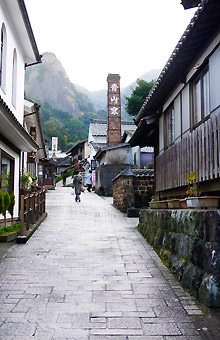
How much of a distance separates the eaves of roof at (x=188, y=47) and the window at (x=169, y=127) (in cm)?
51

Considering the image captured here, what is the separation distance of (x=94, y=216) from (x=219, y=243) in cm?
1087

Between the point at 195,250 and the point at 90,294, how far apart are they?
1.71 metres

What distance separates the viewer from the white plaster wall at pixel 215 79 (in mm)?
6495

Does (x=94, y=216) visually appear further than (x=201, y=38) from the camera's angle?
Yes

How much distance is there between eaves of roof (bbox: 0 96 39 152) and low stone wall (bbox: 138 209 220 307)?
4.25 m

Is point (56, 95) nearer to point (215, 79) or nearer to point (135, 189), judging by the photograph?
point (135, 189)

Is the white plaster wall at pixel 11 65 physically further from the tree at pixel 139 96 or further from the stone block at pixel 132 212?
the tree at pixel 139 96

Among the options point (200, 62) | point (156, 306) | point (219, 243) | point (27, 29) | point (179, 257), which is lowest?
point (156, 306)

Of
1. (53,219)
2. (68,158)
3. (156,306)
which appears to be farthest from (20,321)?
(68,158)

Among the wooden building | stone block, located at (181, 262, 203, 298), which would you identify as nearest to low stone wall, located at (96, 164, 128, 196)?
the wooden building

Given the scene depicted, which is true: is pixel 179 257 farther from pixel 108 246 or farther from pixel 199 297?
pixel 108 246

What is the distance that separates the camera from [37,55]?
13.9 m

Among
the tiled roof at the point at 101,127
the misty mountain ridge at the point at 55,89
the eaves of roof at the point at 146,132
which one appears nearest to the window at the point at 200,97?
the eaves of roof at the point at 146,132

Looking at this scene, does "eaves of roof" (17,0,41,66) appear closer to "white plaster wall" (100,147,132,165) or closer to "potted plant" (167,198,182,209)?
"potted plant" (167,198,182,209)
